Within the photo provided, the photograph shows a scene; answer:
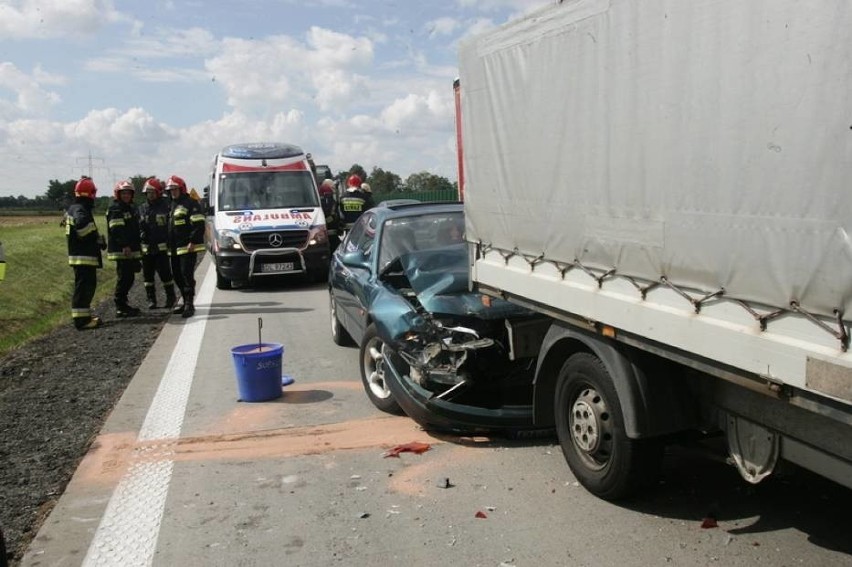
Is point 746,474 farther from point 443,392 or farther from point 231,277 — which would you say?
point 231,277

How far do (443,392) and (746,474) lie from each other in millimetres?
2165

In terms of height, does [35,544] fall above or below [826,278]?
below

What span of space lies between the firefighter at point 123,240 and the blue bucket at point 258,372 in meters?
5.50

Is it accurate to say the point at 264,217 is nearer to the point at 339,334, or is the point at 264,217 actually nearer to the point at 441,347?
the point at 339,334

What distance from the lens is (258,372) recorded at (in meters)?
6.33

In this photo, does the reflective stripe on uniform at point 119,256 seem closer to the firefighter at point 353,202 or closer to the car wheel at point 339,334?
Answer: the car wheel at point 339,334

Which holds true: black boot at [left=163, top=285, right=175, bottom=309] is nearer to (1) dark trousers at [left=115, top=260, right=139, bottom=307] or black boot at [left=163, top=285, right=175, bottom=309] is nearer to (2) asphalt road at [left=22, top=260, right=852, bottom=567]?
(1) dark trousers at [left=115, top=260, right=139, bottom=307]

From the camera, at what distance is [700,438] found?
4047 millimetres

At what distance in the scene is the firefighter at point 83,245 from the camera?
33.3 ft

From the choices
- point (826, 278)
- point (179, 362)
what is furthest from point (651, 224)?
point (179, 362)

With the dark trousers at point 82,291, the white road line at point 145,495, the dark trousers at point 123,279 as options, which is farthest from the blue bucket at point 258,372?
the dark trousers at point 123,279

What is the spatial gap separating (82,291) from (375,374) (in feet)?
20.1

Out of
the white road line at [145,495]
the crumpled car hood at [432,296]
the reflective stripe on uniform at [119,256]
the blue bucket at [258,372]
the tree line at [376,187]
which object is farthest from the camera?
the tree line at [376,187]

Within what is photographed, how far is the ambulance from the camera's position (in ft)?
45.8
